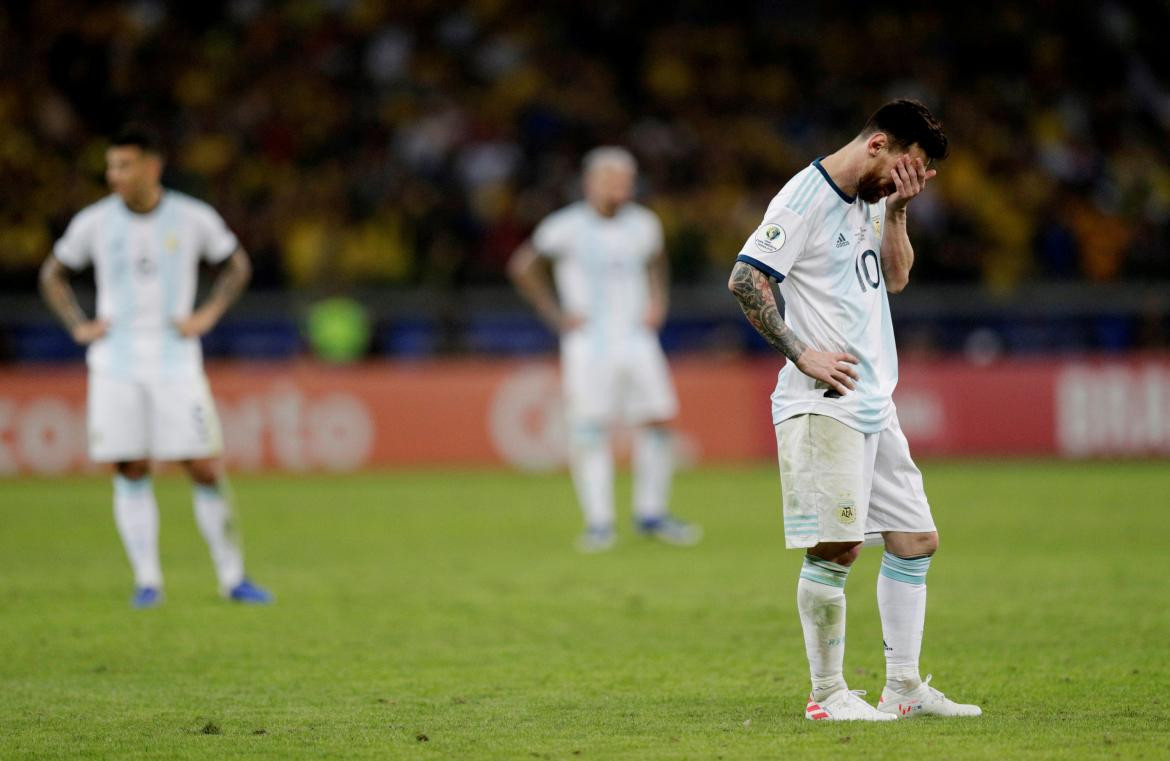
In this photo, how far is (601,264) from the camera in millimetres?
13148

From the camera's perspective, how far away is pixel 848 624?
28.0 ft

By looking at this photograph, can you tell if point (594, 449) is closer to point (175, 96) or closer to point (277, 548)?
point (277, 548)

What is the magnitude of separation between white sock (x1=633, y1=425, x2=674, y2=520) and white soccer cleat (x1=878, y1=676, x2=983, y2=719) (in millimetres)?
6831

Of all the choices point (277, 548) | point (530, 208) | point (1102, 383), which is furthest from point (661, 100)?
point (277, 548)

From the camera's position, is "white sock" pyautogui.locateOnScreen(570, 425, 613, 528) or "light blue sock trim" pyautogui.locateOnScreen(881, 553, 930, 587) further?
"white sock" pyautogui.locateOnScreen(570, 425, 613, 528)

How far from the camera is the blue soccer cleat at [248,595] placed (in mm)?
9578

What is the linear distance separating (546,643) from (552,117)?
16249 mm

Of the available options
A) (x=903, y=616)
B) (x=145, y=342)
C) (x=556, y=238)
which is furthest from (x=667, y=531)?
(x=903, y=616)

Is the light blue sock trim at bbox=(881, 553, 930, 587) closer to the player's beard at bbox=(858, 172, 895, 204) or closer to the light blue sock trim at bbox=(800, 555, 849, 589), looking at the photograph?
the light blue sock trim at bbox=(800, 555, 849, 589)

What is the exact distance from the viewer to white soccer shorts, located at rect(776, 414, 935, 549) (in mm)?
5953

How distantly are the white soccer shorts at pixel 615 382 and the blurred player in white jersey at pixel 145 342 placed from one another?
13.3 ft

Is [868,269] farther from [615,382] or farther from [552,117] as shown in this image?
[552,117]

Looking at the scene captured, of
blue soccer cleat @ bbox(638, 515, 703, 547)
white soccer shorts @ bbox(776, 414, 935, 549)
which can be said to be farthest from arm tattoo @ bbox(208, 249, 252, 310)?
white soccer shorts @ bbox(776, 414, 935, 549)

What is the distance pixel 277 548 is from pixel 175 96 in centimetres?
1262
